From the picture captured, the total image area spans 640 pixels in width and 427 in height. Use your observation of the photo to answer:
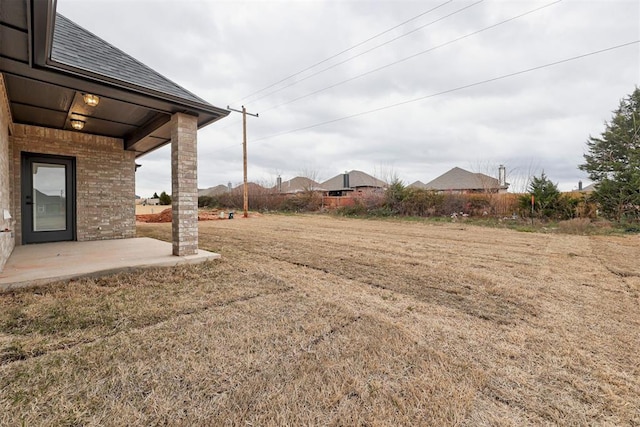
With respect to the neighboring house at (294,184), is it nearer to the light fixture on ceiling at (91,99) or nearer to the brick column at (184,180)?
the brick column at (184,180)

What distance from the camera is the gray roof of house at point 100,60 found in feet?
11.5

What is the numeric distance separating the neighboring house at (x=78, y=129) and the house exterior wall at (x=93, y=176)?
2 centimetres

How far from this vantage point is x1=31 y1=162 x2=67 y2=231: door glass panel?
6148 millimetres

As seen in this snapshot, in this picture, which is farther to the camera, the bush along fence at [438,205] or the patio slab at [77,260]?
the bush along fence at [438,205]

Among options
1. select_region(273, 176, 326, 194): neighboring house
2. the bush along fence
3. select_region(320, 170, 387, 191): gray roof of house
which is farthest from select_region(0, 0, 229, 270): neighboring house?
select_region(320, 170, 387, 191): gray roof of house

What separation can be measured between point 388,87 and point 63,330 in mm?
15060

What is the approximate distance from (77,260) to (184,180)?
2092 mm

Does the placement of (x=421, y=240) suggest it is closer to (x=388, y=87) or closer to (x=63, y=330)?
(x=63, y=330)

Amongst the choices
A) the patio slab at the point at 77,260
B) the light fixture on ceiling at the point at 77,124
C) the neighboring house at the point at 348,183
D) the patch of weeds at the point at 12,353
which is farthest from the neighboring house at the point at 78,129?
the neighboring house at the point at 348,183

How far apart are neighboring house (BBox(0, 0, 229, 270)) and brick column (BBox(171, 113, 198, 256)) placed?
0.7 inches

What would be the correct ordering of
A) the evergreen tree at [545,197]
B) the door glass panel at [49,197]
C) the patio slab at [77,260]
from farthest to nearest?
the evergreen tree at [545,197]
the door glass panel at [49,197]
the patio slab at [77,260]

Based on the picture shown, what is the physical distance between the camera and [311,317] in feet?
8.77

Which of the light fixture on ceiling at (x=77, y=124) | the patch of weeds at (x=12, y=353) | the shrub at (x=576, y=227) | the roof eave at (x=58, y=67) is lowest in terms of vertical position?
the patch of weeds at (x=12, y=353)

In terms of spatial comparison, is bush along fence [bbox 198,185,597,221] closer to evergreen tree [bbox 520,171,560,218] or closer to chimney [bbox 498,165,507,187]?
evergreen tree [bbox 520,171,560,218]
